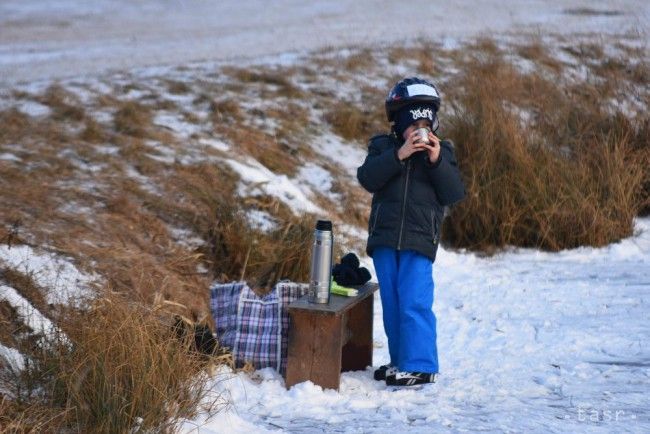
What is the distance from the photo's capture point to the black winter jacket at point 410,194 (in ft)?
18.8

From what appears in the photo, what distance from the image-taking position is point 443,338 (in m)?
6.93

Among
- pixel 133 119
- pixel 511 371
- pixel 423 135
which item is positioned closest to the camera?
pixel 423 135

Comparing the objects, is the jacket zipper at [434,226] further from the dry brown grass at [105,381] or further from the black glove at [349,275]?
the dry brown grass at [105,381]

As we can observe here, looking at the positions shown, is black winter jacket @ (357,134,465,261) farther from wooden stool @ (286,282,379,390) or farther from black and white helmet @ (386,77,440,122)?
wooden stool @ (286,282,379,390)

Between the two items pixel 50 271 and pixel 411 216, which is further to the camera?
pixel 50 271

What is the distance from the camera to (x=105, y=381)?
4.47m

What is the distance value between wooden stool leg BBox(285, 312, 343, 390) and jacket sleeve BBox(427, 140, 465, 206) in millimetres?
885

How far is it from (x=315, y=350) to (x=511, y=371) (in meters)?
1.20

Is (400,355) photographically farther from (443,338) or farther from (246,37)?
(246,37)

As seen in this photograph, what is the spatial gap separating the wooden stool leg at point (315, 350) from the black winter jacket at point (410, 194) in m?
0.56

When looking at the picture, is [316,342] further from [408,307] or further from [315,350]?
[408,307]

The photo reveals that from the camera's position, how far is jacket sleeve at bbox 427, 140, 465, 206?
5.71m

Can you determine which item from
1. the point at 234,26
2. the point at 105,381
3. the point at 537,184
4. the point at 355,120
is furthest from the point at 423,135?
the point at 234,26

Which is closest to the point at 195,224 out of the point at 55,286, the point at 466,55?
the point at 55,286
